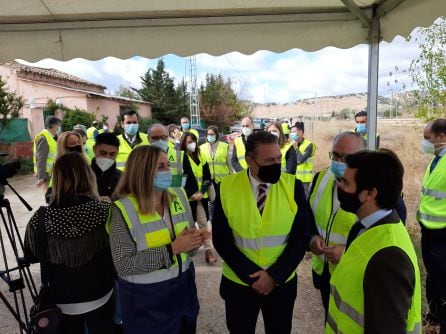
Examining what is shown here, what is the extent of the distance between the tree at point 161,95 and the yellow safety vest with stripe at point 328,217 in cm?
4101

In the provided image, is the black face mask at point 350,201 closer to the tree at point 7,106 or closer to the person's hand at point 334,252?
the person's hand at point 334,252

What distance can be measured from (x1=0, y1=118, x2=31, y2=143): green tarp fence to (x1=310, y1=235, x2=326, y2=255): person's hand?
17967 millimetres

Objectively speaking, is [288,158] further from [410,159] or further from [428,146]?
[410,159]

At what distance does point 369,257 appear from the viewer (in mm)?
1320

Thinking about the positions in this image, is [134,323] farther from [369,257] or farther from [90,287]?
[369,257]

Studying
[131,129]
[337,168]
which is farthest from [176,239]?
[131,129]

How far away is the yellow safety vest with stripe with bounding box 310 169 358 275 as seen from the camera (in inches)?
87.6

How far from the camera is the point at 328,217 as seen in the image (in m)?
2.36

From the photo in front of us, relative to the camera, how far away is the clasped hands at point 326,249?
2.16 metres

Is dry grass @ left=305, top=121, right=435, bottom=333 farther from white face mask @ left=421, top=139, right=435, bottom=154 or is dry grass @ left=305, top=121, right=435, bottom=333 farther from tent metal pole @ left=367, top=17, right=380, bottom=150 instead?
tent metal pole @ left=367, top=17, right=380, bottom=150

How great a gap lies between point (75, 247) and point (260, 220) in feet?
3.72

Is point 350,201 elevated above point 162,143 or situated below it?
below

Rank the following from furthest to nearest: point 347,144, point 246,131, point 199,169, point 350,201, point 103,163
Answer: point 246,131
point 199,169
point 103,163
point 347,144
point 350,201

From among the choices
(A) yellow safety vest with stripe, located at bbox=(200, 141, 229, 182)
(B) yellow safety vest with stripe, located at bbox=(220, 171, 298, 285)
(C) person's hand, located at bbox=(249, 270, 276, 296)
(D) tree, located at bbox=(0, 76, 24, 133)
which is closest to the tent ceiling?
(B) yellow safety vest with stripe, located at bbox=(220, 171, 298, 285)
